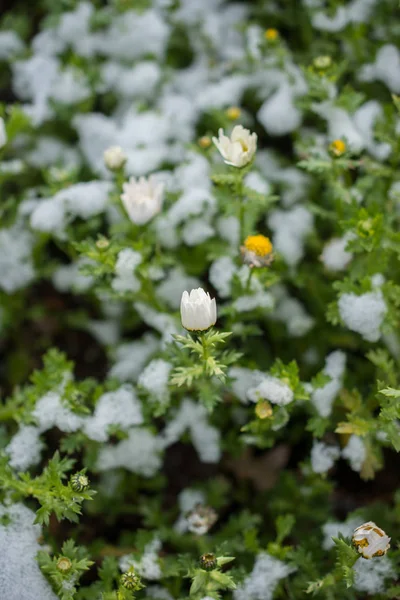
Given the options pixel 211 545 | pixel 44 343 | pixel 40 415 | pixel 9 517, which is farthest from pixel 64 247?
pixel 211 545

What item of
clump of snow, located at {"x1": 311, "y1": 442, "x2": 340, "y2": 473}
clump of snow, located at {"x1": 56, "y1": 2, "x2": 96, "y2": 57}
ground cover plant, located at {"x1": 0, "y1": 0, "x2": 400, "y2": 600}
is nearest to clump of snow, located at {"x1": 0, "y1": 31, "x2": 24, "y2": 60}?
ground cover plant, located at {"x1": 0, "y1": 0, "x2": 400, "y2": 600}

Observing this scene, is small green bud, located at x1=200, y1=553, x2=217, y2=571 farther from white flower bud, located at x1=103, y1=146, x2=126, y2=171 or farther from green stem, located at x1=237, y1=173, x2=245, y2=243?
white flower bud, located at x1=103, y1=146, x2=126, y2=171

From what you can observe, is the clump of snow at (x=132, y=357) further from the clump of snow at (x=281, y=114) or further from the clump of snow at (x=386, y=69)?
the clump of snow at (x=386, y=69)

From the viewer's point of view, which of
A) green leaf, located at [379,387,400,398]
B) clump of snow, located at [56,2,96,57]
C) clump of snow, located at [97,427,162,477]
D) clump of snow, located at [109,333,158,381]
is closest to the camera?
green leaf, located at [379,387,400,398]

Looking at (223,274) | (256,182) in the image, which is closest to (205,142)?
(256,182)

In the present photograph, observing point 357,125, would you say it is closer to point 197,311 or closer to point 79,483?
point 197,311
